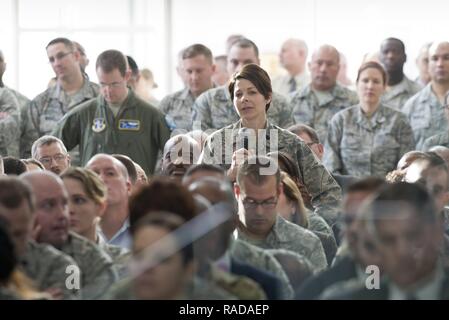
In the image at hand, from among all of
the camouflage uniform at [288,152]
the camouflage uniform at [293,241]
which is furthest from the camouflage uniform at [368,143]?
the camouflage uniform at [293,241]

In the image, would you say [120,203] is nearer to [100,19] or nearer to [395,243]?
[395,243]

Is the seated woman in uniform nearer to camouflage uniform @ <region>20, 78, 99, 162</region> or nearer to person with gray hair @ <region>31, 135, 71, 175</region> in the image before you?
camouflage uniform @ <region>20, 78, 99, 162</region>

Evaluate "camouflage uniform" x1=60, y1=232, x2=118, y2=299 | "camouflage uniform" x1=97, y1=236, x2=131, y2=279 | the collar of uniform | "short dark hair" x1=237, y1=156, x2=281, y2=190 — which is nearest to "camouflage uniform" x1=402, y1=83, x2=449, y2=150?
the collar of uniform

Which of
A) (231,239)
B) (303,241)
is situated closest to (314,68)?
(303,241)

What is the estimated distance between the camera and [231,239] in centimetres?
434

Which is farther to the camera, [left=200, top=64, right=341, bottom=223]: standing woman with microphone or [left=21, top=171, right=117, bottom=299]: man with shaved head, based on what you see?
[left=200, top=64, right=341, bottom=223]: standing woman with microphone

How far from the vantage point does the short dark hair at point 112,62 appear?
915 cm

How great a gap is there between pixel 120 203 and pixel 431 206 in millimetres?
1973

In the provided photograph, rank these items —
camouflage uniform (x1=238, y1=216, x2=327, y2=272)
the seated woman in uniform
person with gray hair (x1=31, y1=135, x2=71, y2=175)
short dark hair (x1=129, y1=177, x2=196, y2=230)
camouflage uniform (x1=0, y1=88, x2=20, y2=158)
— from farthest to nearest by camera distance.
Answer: the seated woman in uniform, camouflage uniform (x1=0, y1=88, x2=20, y2=158), person with gray hair (x1=31, y1=135, x2=71, y2=175), camouflage uniform (x1=238, y1=216, x2=327, y2=272), short dark hair (x1=129, y1=177, x2=196, y2=230)

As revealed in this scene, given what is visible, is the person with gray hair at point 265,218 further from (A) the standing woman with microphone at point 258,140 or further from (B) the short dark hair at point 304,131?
(B) the short dark hair at point 304,131

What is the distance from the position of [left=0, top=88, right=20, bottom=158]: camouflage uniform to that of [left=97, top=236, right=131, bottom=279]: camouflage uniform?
461 centimetres

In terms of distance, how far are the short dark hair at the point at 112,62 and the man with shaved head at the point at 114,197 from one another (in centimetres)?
317

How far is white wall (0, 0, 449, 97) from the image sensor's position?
42.9ft
